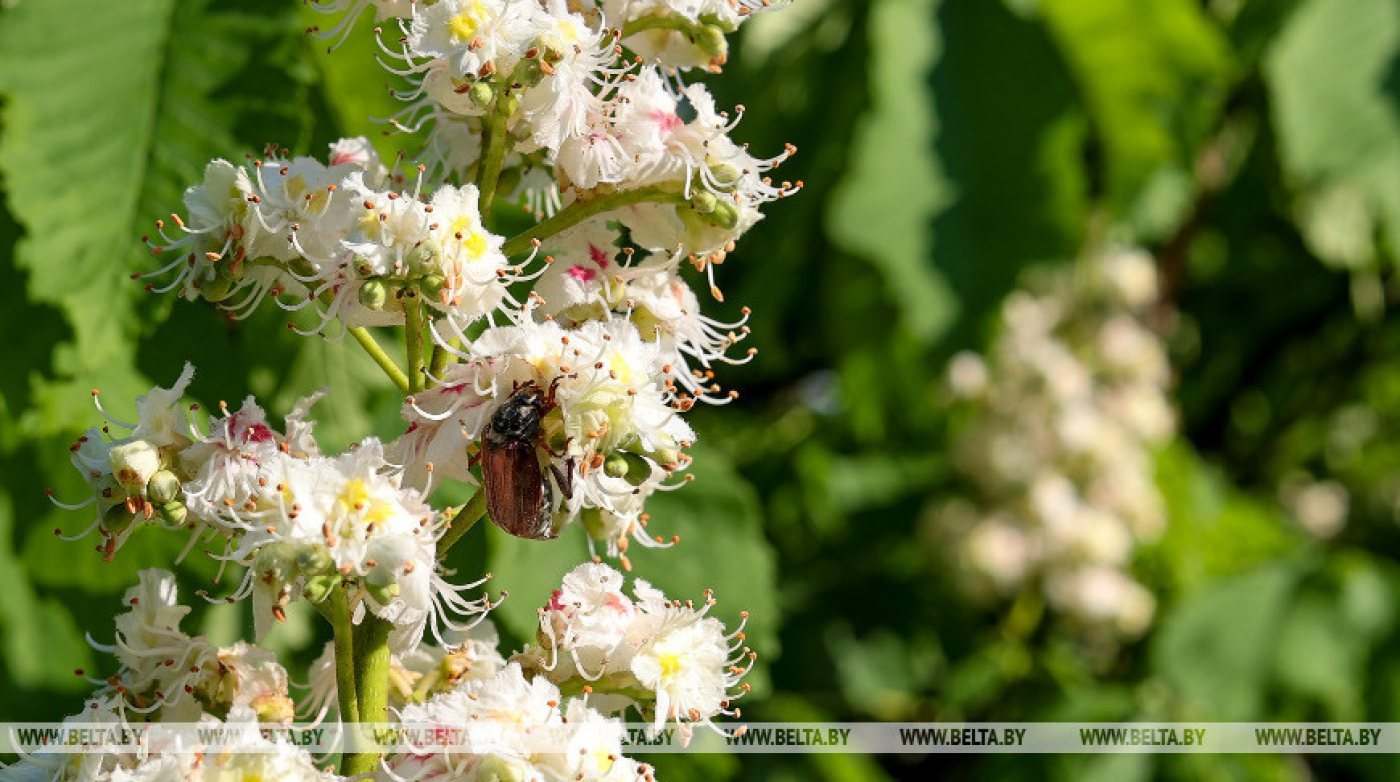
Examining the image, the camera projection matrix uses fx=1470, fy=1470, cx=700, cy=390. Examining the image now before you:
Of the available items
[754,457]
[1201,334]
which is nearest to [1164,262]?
[1201,334]

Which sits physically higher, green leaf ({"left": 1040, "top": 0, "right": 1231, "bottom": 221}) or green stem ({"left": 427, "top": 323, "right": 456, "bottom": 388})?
green leaf ({"left": 1040, "top": 0, "right": 1231, "bottom": 221})

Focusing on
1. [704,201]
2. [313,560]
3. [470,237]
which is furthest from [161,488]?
[704,201]

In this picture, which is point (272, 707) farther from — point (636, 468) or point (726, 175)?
point (726, 175)

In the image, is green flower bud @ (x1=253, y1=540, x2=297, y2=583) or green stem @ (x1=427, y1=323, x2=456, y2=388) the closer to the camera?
green flower bud @ (x1=253, y1=540, x2=297, y2=583)

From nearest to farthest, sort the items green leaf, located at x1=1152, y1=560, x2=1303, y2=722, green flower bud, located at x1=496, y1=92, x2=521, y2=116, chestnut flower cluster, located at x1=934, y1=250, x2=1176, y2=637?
green flower bud, located at x1=496, y1=92, x2=521, y2=116 < green leaf, located at x1=1152, y1=560, x2=1303, y2=722 < chestnut flower cluster, located at x1=934, y1=250, x2=1176, y2=637

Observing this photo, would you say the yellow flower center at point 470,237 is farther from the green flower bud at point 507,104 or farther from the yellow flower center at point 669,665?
the yellow flower center at point 669,665

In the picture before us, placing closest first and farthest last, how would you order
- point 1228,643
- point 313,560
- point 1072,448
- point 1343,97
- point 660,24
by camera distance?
point 313,560, point 660,24, point 1343,97, point 1228,643, point 1072,448

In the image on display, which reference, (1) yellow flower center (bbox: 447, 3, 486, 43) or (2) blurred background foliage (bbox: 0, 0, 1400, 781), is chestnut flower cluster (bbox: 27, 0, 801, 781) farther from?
(2) blurred background foliage (bbox: 0, 0, 1400, 781)

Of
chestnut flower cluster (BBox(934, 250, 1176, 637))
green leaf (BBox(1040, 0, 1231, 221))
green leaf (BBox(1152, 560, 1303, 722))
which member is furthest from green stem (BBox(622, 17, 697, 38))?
chestnut flower cluster (BBox(934, 250, 1176, 637))
